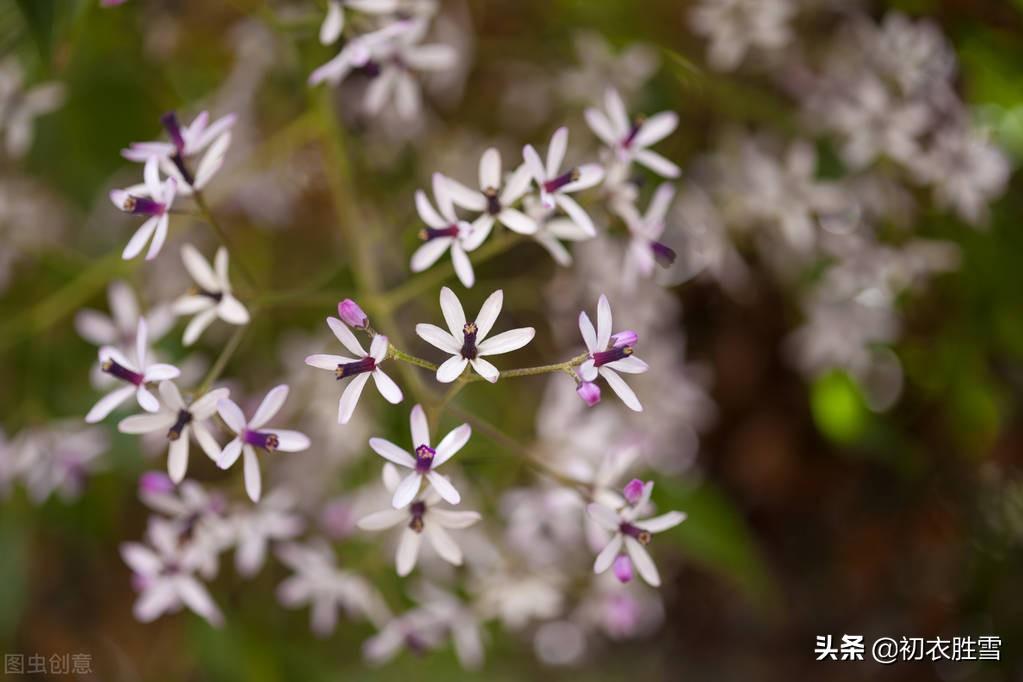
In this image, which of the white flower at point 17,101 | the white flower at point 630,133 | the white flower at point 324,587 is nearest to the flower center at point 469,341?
the white flower at point 630,133

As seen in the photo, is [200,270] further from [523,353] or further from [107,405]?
[523,353]

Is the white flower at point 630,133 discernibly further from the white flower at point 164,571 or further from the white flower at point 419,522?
the white flower at point 164,571

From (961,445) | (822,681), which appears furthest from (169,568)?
(822,681)

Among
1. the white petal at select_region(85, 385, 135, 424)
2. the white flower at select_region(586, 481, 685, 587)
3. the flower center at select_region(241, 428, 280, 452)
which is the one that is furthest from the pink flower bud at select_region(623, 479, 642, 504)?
the white petal at select_region(85, 385, 135, 424)

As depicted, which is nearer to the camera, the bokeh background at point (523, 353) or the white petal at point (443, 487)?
the white petal at point (443, 487)

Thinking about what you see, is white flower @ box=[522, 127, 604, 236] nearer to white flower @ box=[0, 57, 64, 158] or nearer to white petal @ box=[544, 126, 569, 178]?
white petal @ box=[544, 126, 569, 178]

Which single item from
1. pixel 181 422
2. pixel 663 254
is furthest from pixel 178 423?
pixel 663 254
